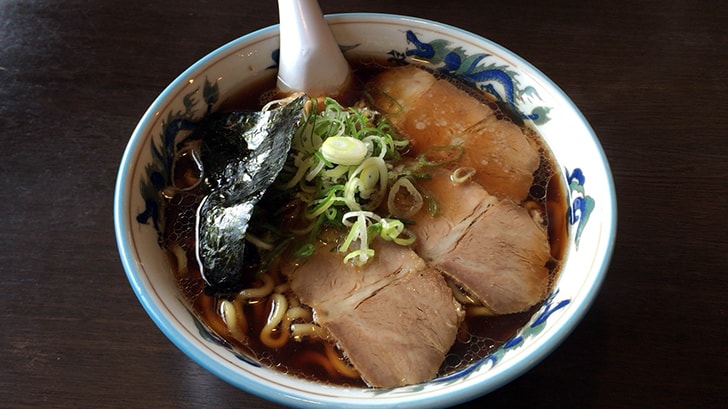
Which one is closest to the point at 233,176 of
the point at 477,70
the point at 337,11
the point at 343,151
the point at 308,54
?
the point at 343,151

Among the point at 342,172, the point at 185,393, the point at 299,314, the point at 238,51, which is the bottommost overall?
the point at 185,393

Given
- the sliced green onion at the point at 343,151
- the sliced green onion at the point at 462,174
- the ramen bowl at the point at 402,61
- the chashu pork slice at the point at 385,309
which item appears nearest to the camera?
the ramen bowl at the point at 402,61

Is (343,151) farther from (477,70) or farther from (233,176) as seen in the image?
(477,70)

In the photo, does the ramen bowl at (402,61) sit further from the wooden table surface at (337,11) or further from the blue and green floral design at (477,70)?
the wooden table surface at (337,11)

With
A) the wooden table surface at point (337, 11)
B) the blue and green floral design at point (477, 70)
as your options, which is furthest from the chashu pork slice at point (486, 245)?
the blue and green floral design at point (477, 70)

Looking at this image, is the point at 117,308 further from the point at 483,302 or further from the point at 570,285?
the point at 570,285

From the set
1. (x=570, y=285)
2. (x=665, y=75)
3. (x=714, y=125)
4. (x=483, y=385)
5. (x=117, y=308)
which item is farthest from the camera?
(x=665, y=75)

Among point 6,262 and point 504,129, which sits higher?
point 504,129

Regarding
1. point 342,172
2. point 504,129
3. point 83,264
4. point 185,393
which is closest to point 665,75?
point 504,129
